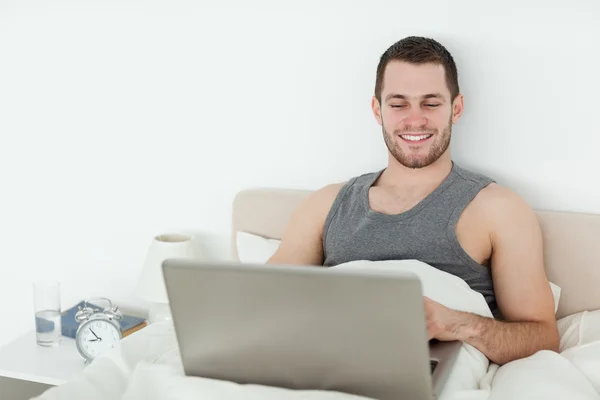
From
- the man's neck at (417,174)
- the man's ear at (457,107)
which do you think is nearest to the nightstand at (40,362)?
the man's neck at (417,174)

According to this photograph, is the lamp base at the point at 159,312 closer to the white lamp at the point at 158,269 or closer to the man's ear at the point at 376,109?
the white lamp at the point at 158,269

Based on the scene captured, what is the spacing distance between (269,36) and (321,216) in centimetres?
55

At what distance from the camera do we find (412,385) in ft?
4.40

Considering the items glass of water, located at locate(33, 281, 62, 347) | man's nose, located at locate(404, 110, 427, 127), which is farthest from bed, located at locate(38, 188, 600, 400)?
glass of water, located at locate(33, 281, 62, 347)

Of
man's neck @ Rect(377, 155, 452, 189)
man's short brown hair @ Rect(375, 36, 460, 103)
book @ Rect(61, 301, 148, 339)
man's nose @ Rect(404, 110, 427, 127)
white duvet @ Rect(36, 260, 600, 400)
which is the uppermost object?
man's short brown hair @ Rect(375, 36, 460, 103)

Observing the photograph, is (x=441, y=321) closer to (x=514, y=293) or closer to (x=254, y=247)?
(x=514, y=293)

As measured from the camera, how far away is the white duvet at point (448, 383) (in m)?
1.40

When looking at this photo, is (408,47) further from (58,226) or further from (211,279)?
(58,226)

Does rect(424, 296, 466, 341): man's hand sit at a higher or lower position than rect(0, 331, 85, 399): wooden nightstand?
higher

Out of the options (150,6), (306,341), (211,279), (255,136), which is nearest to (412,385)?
(306,341)

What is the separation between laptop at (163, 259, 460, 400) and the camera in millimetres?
1262

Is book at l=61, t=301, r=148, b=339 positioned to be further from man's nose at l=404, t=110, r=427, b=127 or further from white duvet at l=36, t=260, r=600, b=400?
man's nose at l=404, t=110, r=427, b=127

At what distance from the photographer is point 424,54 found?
197 cm

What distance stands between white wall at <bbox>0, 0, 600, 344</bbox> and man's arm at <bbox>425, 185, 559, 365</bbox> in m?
0.23
